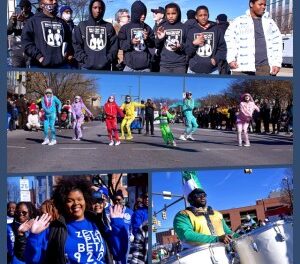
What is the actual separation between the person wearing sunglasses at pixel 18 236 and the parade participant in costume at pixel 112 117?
0.88 m

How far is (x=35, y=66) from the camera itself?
5.23 meters

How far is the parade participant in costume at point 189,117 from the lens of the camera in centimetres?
570

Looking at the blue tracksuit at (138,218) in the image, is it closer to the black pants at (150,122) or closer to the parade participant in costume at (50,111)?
the black pants at (150,122)

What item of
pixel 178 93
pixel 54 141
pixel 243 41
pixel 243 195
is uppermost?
pixel 243 41

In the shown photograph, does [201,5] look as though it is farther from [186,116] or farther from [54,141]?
[54,141]

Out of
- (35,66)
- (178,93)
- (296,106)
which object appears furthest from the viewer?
(296,106)

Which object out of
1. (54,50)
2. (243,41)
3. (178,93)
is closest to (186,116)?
(178,93)

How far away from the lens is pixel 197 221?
578cm

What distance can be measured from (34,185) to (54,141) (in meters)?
0.38

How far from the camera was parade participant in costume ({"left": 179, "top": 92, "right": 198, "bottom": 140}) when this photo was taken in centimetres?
570

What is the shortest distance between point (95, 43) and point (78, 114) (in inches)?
23.1

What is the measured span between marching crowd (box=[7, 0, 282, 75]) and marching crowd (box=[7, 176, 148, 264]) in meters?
1.01

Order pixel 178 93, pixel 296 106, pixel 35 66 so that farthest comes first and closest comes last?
pixel 296 106 → pixel 178 93 → pixel 35 66

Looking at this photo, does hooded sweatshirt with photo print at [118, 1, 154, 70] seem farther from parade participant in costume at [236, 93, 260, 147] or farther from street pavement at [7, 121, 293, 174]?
parade participant in costume at [236, 93, 260, 147]
